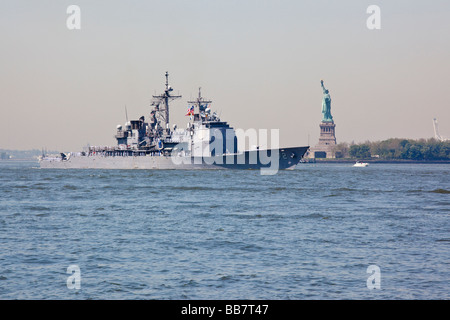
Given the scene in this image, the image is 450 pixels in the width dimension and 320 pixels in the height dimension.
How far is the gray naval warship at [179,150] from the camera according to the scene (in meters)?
88.9

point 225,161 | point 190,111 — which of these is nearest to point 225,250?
point 225,161

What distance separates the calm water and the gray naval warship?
52603 mm

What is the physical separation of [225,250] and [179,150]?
260ft

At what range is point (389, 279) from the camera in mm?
14742

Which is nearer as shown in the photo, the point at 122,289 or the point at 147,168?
the point at 122,289

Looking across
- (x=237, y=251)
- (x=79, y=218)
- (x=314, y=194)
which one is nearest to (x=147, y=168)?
(x=314, y=194)

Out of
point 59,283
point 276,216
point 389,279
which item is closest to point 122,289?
point 59,283

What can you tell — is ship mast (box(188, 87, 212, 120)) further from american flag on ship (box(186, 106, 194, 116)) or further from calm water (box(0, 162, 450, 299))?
calm water (box(0, 162, 450, 299))

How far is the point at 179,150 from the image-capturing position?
Answer: 321 ft
